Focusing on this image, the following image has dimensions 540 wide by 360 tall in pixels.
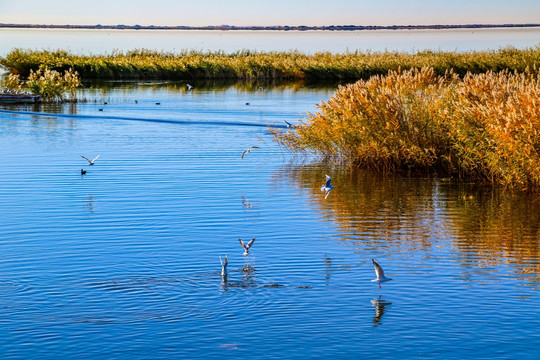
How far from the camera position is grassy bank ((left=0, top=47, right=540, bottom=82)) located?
211ft

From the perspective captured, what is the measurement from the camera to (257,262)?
1279cm

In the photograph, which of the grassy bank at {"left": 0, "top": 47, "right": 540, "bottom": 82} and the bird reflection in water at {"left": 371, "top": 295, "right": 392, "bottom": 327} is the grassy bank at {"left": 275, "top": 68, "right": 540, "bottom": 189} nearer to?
the bird reflection in water at {"left": 371, "top": 295, "right": 392, "bottom": 327}

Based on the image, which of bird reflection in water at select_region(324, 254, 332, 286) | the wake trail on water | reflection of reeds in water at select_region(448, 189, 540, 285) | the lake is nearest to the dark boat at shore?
the wake trail on water

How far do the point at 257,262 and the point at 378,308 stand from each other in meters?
2.67

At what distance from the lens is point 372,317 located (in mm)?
10391

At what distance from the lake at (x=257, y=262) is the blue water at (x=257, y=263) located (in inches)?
1.3

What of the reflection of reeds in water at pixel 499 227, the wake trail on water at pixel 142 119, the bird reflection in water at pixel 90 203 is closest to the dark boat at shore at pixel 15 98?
the wake trail on water at pixel 142 119

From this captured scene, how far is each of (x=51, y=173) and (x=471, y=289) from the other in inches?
545

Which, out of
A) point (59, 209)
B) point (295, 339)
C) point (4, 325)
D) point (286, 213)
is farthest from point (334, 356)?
point (59, 209)

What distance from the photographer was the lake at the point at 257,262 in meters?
9.72

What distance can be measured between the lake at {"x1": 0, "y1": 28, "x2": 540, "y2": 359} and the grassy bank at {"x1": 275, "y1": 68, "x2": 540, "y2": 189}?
65cm

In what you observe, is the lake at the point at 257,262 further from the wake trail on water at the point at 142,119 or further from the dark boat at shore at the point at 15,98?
the dark boat at shore at the point at 15,98

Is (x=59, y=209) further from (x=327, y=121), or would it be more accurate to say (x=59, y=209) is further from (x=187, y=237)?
(x=327, y=121)

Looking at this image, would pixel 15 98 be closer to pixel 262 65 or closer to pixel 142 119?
pixel 142 119
